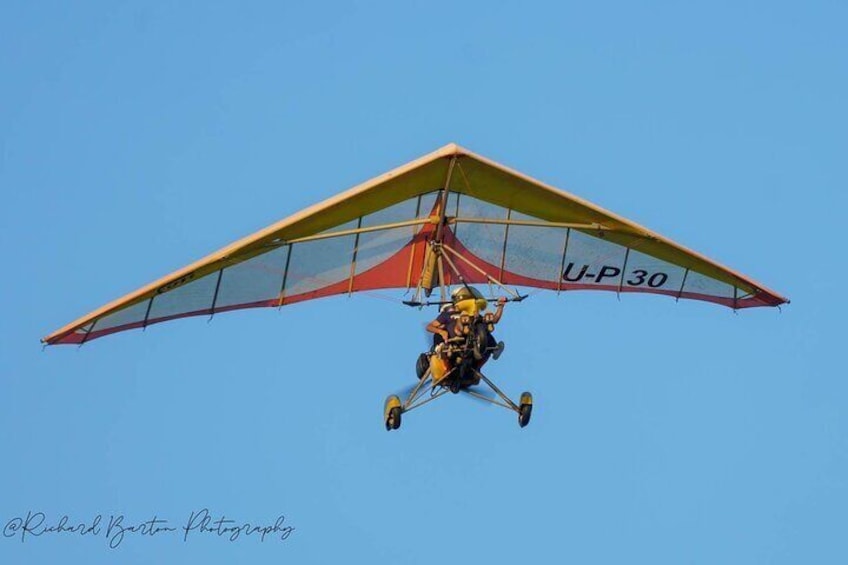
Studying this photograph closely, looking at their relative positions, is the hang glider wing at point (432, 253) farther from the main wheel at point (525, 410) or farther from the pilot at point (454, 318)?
the main wheel at point (525, 410)

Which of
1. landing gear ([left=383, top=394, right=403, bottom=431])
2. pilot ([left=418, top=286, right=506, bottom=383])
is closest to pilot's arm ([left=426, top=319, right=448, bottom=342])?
pilot ([left=418, top=286, right=506, bottom=383])

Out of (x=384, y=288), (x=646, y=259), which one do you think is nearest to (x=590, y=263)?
(x=646, y=259)

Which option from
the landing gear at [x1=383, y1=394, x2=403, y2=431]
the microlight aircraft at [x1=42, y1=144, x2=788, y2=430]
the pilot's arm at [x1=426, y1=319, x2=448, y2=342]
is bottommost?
the landing gear at [x1=383, y1=394, x2=403, y2=431]

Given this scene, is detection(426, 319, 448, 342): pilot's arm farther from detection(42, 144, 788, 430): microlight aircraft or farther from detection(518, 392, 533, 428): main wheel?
detection(518, 392, 533, 428): main wheel

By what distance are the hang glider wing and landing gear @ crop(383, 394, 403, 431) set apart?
7.84 ft

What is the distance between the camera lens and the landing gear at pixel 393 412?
34562 mm

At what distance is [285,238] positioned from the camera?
34.6 meters

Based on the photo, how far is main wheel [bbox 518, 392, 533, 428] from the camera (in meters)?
34.5

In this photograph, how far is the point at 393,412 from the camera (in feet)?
113

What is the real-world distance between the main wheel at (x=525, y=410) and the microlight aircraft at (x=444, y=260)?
0.06 ft

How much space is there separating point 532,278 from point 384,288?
2.81 meters

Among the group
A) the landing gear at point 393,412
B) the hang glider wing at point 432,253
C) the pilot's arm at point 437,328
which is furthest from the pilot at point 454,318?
the landing gear at point 393,412

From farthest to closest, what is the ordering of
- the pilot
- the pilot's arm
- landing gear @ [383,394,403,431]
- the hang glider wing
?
landing gear @ [383,394,403,431] → the hang glider wing → the pilot's arm → the pilot

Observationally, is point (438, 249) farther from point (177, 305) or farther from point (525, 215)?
point (177, 305)
